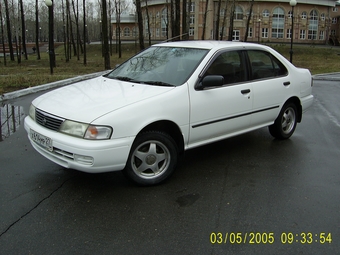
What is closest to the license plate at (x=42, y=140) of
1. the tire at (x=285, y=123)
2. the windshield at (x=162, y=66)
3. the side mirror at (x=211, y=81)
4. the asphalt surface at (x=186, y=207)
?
the asphalt surface at (x=186, y=207)

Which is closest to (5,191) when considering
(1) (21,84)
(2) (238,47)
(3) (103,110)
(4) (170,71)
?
(3) (103,110)

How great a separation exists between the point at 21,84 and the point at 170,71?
9190 mm

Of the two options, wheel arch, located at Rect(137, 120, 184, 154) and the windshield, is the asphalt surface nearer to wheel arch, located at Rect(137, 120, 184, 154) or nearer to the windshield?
wheel arch, located at Rect(137, 120, 184, 154)

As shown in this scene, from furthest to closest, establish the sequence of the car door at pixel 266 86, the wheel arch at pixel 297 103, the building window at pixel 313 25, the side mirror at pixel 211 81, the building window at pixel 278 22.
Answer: the building window at pixel 313 25 → the building window at pixel 278 22 → the wheel arch at pixel 297 103 → the car door at pixel 266 86 → the side mirror at pixel 211 81

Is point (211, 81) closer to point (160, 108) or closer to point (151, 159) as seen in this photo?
point (160, 108)

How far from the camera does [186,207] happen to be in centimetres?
356

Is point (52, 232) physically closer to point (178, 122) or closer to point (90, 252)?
point (90, 252)

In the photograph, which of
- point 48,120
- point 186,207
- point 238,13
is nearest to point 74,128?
point 48,120

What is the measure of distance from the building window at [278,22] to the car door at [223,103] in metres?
68.3

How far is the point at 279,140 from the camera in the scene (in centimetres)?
600

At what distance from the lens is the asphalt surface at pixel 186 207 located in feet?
9.60

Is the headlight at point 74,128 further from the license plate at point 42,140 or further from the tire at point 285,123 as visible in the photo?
the tire at point 285,123

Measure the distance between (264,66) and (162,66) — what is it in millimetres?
1708

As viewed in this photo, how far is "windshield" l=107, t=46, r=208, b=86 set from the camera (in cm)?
445
